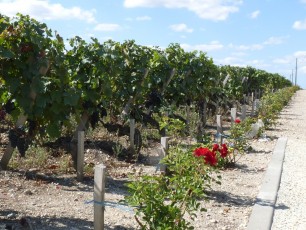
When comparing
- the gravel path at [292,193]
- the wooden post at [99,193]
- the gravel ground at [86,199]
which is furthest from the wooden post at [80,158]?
the wooden post at [99,193]

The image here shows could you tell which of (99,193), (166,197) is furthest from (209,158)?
(99,193)

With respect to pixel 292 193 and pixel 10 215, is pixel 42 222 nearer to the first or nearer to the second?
pixel 10 215

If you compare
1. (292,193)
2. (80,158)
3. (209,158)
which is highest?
(209,158)

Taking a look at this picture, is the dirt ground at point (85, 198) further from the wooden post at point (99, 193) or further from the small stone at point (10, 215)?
the wooden post at point (99, 193)

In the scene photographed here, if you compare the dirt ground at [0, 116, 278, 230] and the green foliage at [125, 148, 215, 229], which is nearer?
the green foliage at [125, 148, 215, 229]

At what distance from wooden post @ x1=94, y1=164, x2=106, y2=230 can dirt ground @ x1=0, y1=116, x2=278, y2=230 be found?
176 mm

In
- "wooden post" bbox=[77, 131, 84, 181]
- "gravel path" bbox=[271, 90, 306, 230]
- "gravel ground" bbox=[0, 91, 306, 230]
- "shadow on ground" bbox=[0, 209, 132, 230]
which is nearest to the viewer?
"shadow on ground" bbox=[0, 209, 132, 230]

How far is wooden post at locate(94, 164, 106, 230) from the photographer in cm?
385

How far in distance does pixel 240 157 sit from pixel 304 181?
172cm

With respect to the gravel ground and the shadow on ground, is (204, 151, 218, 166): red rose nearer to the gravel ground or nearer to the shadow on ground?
the gravel ground

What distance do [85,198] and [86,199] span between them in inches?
1.8

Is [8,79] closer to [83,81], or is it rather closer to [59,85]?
[59,85]

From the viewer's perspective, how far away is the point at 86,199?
567 cm

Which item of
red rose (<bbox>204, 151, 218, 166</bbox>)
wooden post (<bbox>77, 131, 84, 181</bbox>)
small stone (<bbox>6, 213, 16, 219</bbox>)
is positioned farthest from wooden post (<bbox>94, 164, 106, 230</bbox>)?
wooden post (<bbox>77, 131, 84, 181</bbox>)
